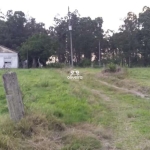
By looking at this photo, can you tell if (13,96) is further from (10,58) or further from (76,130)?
(10,58)

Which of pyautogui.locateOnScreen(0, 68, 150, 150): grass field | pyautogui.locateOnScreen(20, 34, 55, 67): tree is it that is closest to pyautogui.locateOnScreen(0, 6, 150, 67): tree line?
pyautogui.locateOnScreen(20, 34, 55, 67): tree

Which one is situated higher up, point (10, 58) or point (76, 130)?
point (10, 58)

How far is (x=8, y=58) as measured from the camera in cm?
4962

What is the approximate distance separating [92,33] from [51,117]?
4903cm

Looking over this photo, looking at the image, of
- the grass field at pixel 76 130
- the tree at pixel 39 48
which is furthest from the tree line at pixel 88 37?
the grass field at pixel 76 130

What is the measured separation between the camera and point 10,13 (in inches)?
2222

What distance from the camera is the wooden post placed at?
18.7 ft

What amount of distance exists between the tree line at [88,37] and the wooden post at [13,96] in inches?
1674

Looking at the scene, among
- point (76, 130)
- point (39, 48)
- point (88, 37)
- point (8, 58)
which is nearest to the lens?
point (76, 130)

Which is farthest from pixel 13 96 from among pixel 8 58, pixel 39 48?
pixel 8 58

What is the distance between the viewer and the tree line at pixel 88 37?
51531 millimetres

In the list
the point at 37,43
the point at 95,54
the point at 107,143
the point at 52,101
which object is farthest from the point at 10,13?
the point at 107,143

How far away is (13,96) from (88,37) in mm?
48961

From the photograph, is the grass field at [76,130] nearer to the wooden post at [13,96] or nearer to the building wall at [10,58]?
the wooden post at [13,96]
